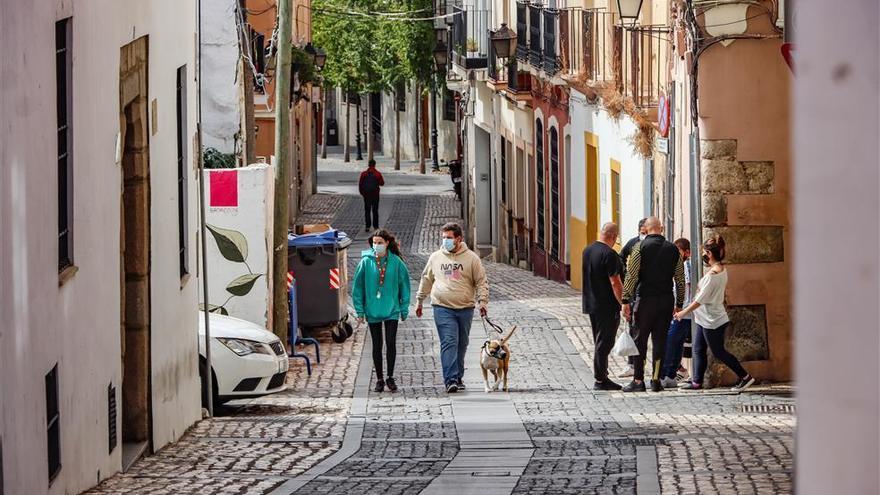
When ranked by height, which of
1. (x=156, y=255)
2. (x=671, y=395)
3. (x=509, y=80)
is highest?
(x=509, y=80)

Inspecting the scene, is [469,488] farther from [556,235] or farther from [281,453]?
[556,235]

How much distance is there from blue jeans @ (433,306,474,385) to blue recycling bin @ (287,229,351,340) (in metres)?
4.83

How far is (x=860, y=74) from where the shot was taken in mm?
2188

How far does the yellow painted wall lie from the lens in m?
27.2

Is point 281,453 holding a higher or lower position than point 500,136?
lower

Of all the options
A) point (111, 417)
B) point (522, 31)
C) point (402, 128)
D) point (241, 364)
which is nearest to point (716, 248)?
point (241, 364)

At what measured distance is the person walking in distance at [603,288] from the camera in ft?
48.3

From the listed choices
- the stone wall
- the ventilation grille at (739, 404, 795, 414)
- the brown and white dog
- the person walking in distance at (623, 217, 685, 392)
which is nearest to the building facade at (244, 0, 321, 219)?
the brown and white dog

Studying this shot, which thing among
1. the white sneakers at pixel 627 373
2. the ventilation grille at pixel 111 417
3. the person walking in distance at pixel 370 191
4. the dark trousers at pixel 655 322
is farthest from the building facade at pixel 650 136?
the ventilation grille at pixel 111 417


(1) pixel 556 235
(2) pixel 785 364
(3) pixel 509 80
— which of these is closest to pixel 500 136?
(3) pixel 509 80

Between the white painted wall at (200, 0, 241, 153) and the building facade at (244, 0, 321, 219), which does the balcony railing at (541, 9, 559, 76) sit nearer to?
the building facade at (244, 0, 321, 219)

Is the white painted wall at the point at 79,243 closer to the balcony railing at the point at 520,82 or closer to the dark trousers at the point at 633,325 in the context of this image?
the dark trousers at the point at 633,325

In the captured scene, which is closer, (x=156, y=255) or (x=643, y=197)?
(x=156, y=255)

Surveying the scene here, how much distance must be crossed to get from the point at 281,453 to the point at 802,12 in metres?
8.75
